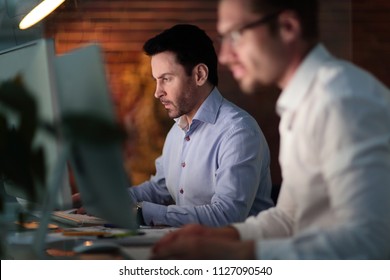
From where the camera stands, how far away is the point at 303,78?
6.08ft

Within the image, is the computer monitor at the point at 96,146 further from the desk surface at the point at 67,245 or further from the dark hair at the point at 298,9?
the dark hair at the point at 298,9

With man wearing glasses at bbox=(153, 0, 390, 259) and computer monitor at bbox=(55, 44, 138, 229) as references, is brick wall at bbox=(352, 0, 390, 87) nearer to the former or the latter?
man wearing glasses at bbox=(153, 0, 390, 259)

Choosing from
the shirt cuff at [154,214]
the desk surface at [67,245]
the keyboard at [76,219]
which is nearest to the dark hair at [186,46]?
the shirt cuff at [154,214]

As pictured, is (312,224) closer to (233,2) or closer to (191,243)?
(191,243)

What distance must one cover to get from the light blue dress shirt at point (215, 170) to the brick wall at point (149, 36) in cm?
36

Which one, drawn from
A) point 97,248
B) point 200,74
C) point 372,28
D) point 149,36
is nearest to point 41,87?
point 97,248

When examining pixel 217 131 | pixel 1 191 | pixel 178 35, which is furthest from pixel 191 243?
pixel 178 35

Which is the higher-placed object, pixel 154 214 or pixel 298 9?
pixel 298 9

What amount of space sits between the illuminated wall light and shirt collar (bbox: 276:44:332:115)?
3.91 feet

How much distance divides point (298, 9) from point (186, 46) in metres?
1.24

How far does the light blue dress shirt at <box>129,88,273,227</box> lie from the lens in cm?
269

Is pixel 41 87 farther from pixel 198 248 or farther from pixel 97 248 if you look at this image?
pixel 198 248
